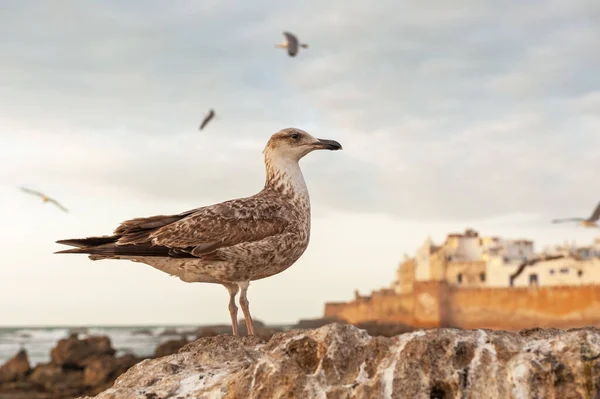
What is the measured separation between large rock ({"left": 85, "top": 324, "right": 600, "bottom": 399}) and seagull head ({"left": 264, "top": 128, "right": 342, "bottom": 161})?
8.77ft

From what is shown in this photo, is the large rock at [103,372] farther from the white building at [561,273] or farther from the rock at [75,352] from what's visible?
the white building at [561,273]

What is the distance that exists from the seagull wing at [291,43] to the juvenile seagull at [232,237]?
9628 millimetres

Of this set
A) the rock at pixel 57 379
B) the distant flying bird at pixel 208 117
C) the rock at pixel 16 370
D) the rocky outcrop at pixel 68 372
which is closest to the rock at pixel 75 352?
the rocky outcrop at pixel 68 372

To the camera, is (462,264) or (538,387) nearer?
(538,387)

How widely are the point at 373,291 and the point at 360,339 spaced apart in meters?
76.1

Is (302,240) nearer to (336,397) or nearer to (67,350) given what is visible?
(336,397)

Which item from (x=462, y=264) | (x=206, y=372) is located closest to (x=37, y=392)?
(x=206, y=372)

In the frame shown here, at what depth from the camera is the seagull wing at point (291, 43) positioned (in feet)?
52.5

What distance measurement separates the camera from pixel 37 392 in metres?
27.4

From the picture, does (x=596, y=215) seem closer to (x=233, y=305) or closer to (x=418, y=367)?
(x=233, y=305)

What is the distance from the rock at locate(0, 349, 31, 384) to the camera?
30.2 meters

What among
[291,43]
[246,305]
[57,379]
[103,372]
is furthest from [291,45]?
[57,379]

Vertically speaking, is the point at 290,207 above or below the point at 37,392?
Answer: above

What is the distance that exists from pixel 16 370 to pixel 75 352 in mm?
2816
